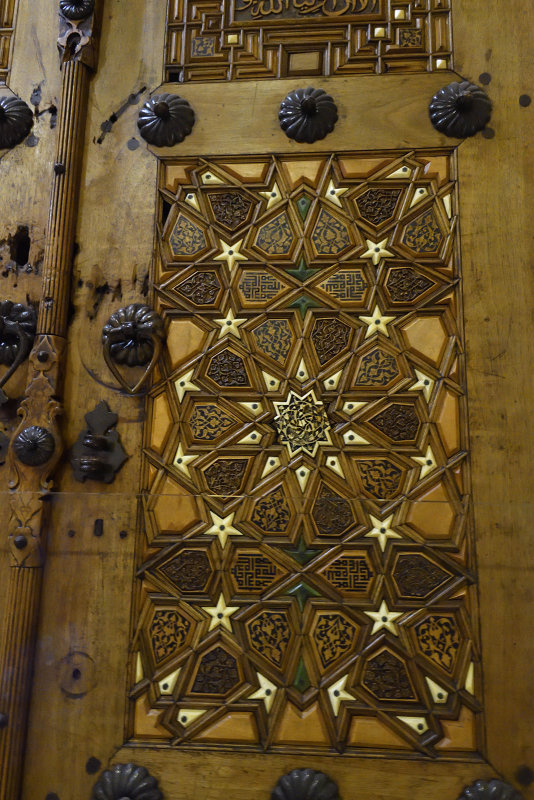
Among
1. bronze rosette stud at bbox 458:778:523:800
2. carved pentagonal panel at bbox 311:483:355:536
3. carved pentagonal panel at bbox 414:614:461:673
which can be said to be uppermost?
carved pentagonal panel at bbox 311:483:355:536

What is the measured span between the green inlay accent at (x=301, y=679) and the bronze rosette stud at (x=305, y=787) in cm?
18

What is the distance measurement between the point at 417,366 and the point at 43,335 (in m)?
0.98

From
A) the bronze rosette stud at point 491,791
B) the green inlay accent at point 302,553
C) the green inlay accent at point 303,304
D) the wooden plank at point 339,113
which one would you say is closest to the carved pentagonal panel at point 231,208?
the wooden plank at point 339,113

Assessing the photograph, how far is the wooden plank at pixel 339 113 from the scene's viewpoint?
1.87 m

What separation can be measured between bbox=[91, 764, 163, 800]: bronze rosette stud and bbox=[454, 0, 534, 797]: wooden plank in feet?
2.57


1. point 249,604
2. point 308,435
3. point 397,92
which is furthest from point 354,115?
point 249,604

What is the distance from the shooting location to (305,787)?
157 centimetres

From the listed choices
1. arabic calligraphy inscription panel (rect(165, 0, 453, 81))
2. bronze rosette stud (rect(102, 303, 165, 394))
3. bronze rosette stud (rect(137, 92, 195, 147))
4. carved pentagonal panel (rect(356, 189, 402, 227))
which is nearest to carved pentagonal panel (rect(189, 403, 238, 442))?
bronze rosette stud (rect(102, 303, 165, 394))

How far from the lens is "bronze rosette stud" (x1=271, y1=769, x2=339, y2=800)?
5.14 ft

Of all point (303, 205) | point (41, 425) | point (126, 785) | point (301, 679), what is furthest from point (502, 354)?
point (126, 785)

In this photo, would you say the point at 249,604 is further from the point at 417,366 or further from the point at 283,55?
the point at 283,55

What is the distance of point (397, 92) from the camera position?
1893mm

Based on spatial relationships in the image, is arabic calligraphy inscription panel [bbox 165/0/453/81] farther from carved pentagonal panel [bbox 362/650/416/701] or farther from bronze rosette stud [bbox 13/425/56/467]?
carved pentagonal panel [bbox 362/650/416/701]

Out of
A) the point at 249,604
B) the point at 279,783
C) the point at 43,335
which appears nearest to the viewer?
the point at 279,783
